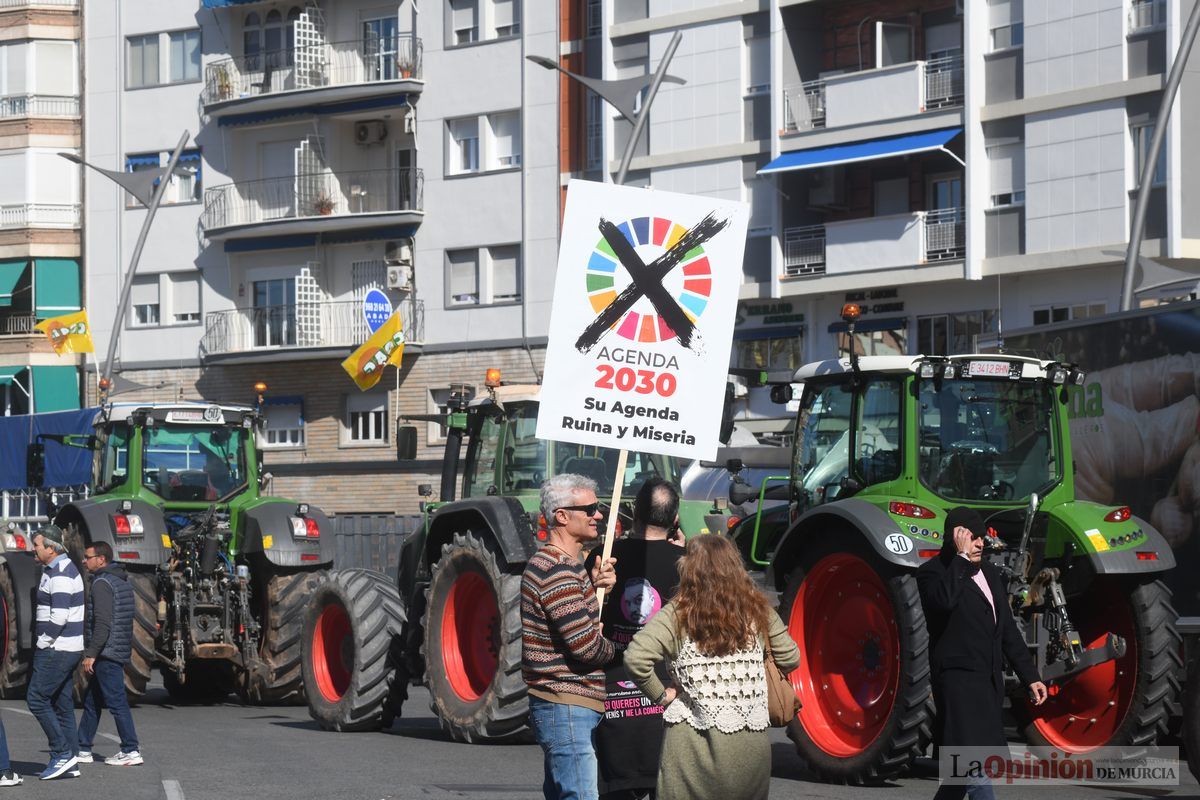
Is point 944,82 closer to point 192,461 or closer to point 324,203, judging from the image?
point 324,203

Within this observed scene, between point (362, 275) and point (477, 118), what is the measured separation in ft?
14.7

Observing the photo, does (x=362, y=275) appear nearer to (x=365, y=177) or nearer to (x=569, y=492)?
(x=365, y=177)

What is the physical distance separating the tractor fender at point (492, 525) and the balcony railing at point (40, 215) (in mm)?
35252

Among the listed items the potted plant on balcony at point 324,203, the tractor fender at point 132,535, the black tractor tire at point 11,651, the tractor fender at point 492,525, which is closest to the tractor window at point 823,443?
the tractor fender at point 492,525

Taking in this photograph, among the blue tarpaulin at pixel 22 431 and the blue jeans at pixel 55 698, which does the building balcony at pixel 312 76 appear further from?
the blue jeans at pixel 55 698

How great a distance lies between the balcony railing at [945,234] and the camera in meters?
34.1

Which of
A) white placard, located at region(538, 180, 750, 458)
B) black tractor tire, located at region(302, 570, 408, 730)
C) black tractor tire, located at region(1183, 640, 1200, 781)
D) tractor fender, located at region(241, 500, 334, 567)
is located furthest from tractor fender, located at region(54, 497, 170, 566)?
black tractor tire, located at region(1183, 640, 1200, 781)

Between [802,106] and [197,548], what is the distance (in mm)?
20545

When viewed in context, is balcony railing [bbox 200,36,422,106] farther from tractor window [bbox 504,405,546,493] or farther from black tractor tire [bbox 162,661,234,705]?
tractor window [bbox 504,405,546,493]

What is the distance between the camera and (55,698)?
1324cm

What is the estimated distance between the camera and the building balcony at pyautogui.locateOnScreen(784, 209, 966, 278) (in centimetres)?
3431

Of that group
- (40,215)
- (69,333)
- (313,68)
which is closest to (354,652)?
(69,333)

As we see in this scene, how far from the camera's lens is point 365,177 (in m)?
44.5

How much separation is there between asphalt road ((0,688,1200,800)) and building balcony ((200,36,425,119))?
2838 centimetres
